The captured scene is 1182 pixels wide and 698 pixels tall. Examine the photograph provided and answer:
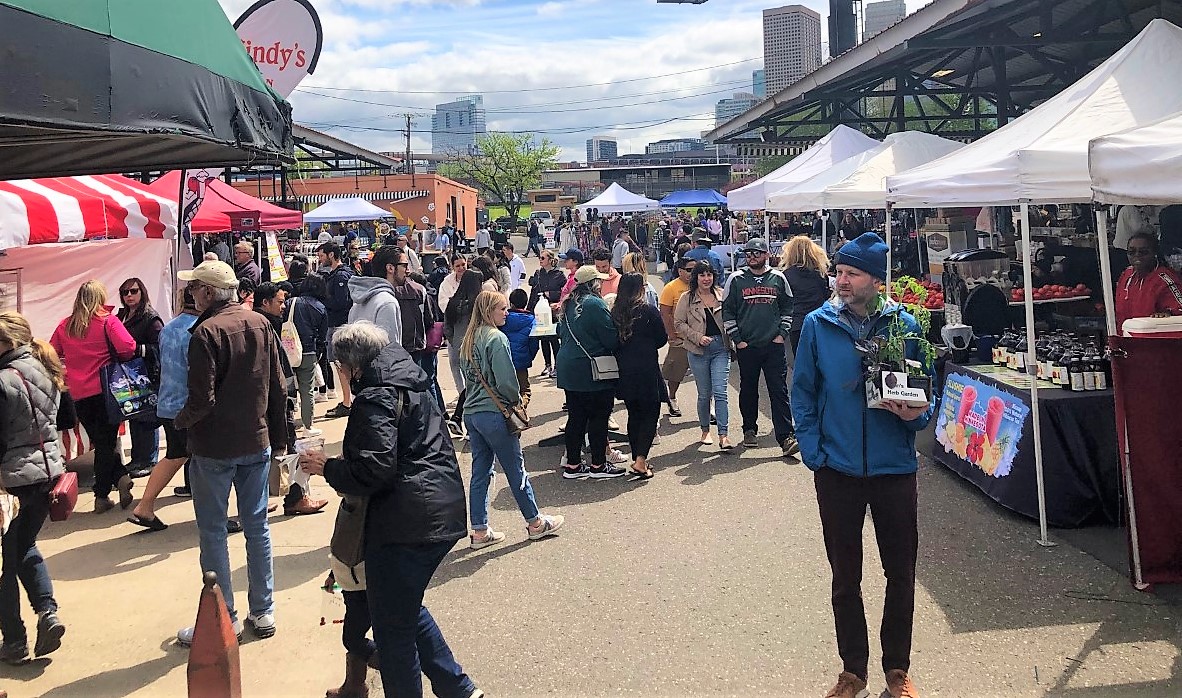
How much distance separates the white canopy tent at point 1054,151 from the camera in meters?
5.65

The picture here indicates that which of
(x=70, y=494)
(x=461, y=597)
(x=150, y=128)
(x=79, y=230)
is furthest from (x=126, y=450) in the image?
(x=150, y=128)

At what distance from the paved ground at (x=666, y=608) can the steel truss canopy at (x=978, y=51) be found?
7.84 metres

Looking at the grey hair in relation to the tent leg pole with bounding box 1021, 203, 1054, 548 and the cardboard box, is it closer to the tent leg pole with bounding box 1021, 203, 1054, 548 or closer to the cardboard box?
the cardboard box

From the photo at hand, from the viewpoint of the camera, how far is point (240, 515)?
4840 mm

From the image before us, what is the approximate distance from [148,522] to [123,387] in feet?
3.61

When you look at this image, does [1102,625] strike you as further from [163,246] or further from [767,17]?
[767,17]

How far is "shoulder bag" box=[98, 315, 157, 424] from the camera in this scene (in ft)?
22.8

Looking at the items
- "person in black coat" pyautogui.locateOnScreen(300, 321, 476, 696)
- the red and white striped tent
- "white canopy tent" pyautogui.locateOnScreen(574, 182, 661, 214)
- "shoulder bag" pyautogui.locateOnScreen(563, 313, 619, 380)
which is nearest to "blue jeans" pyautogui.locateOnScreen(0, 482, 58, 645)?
"person in black coat" pyautogui.locateOnScreen(300, 321, 476, 696)

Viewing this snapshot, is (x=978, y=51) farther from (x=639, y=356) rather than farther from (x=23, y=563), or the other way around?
(x=23, y=563)

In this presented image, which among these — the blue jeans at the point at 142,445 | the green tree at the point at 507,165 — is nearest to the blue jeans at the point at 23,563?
the blue jeans at the point at 142,445

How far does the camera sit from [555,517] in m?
6.44

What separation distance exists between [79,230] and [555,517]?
5341 millimetres

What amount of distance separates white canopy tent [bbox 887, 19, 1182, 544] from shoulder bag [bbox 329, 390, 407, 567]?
3.83m

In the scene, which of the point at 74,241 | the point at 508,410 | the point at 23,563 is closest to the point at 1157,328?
the point at 508,410
